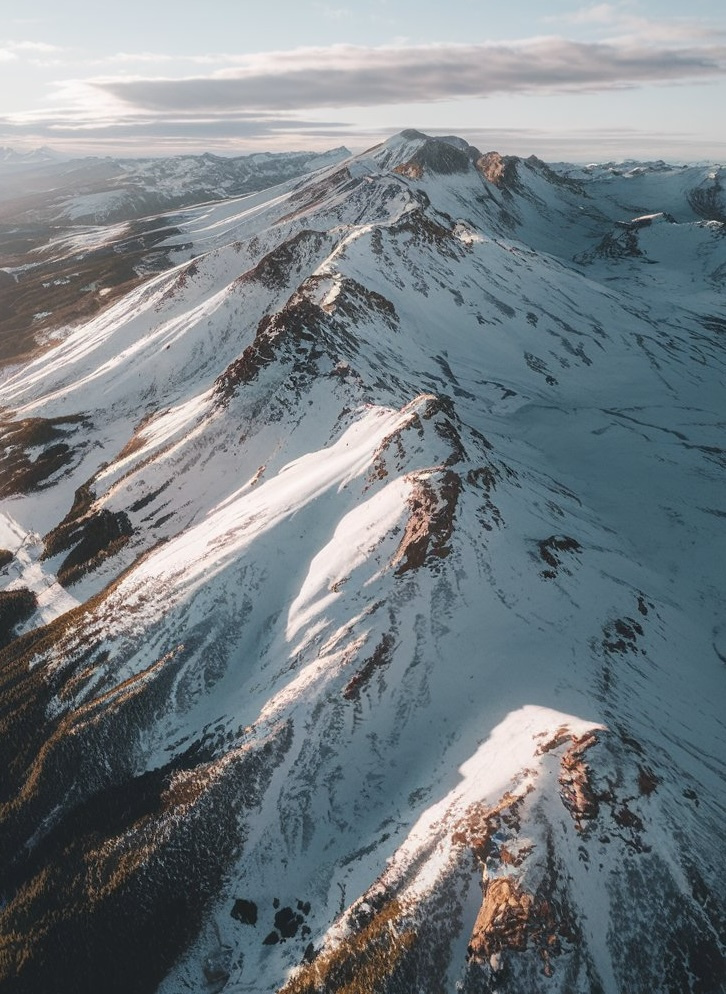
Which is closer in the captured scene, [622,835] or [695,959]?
[695,959]

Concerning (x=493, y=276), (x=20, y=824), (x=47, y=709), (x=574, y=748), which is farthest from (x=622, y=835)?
(x=493, y=276)

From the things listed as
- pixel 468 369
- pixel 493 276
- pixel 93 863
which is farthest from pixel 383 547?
pixel 493 276

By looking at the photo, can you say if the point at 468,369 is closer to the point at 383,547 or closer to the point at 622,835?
the point at 383,547

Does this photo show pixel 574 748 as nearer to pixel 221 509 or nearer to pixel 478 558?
pixel 478 558

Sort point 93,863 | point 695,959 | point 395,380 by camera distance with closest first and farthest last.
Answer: point 695,959 < point 93,863 < point 395,380

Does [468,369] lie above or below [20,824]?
above

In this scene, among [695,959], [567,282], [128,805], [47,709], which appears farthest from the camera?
[567,282]

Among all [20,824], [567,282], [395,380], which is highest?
[567,282]
